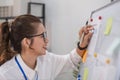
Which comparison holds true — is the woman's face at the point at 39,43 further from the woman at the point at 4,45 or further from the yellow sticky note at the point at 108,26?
the yellow sticky note at the point at 108,26

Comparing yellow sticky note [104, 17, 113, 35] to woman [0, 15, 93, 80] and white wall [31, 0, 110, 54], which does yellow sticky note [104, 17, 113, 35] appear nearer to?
woman [0, 15, 93, 80]

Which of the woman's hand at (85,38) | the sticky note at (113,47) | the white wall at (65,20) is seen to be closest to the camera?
the sticky note at (113,47)

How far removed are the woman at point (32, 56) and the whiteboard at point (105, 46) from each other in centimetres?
11

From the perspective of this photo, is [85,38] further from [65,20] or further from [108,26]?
[65,20]

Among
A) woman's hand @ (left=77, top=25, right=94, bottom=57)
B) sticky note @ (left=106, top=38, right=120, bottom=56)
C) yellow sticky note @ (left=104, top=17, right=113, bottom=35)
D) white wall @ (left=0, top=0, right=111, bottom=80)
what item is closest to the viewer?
sticky note @ (left=106, top=38, right=120, bottom=56)

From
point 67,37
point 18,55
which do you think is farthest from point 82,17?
point 18,55

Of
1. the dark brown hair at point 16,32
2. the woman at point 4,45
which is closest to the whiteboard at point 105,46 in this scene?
the dark brown hair at point 16,32

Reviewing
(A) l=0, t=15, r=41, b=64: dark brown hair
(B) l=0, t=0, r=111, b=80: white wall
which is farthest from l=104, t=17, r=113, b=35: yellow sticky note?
(B) l=0, t=0, r=111, b=80: white wall

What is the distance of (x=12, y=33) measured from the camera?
1798mm

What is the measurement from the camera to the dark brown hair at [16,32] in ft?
5.70

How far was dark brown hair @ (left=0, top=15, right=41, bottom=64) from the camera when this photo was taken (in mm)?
1738

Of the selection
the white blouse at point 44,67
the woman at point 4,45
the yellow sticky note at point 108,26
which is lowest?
the white blouse at point 44,67

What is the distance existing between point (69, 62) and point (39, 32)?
36cm

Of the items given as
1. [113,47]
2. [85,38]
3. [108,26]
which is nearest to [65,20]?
[85,38]
